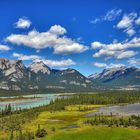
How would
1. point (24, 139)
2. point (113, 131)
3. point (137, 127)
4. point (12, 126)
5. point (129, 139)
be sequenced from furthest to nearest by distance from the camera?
point (12, 126)
point (137, 127)
point (113, 131)
point (24, 139)
point (129, 139)

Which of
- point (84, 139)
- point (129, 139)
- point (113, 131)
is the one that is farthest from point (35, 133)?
point (129, 139)

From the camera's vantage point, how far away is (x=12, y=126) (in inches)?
7357

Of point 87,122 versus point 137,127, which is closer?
point 137,127

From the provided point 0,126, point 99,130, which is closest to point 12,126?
point 0,126

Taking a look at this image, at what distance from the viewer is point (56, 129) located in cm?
17350

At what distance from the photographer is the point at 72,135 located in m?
152

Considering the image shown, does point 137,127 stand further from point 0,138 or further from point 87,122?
point 0,138

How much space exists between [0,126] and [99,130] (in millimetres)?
67315

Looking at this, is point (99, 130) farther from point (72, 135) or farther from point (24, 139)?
point (24, 139)

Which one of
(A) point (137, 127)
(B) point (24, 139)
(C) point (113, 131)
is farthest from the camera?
(A) point (137, 127)

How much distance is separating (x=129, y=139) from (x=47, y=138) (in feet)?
129

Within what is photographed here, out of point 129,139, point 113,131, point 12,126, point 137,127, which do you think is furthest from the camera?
point 12,126

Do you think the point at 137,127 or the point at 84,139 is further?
the point at 137,127

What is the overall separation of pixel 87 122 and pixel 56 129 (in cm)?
2595
